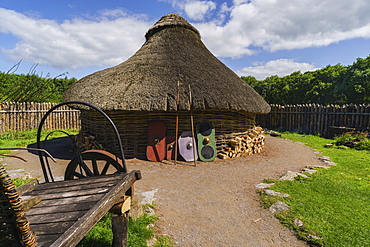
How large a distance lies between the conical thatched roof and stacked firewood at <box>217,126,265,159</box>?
104 cm

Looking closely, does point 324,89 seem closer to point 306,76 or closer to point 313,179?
point 306,76

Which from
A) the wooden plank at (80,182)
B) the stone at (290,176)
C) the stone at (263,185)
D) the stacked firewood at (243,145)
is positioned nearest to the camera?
the wooden plank at (80,182)

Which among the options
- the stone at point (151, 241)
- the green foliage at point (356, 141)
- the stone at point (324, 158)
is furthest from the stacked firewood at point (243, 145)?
the stone at point (151, 241)

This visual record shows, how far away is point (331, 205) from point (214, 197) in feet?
6.85

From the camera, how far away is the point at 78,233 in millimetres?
1527

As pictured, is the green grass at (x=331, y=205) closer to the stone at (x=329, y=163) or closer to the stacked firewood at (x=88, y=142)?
the stone at (x=329, y=163)

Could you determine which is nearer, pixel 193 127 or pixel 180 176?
pixel 180 176

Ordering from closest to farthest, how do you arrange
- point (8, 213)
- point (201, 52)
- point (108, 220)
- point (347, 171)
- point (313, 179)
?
point (8, 213)
point (108, 220)
point (313, 179)
point (347, 171)
point (201, 52)

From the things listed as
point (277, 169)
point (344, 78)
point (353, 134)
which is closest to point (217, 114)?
point (277, 169)

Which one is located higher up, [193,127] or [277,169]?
[193,127]

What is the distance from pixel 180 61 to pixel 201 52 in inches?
79.1

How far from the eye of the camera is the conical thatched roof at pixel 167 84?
6828mm

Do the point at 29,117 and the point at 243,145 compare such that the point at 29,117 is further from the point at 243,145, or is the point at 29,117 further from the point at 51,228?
the point at 51,228

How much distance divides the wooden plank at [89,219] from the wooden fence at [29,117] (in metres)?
11.4
